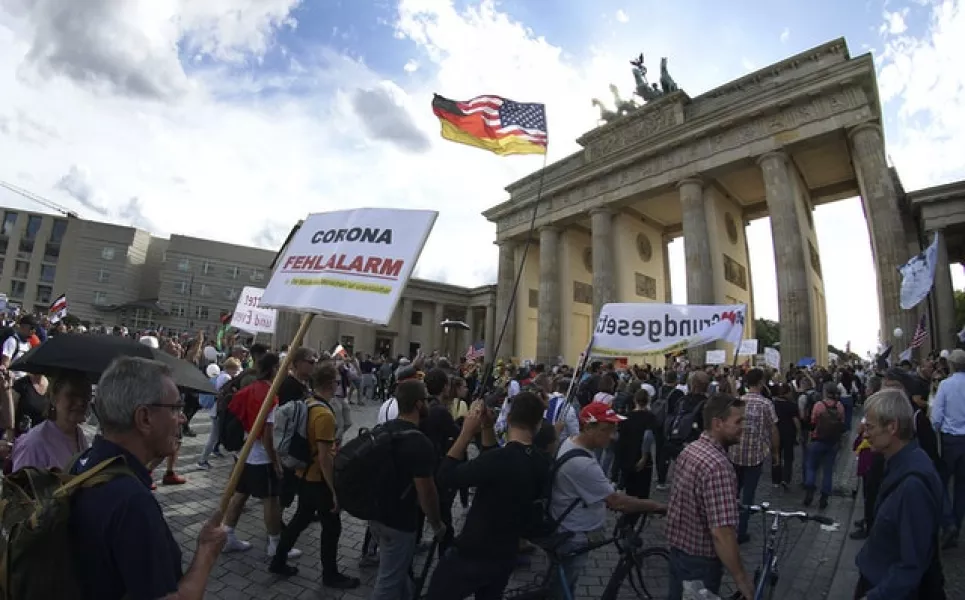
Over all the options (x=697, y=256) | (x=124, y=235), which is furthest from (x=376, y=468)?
(x=124, y=235)

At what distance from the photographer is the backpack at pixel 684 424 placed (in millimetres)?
6031

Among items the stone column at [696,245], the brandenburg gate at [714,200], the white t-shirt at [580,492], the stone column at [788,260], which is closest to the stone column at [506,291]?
the brandenburg gate at [714,200]

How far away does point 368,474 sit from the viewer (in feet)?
9.46

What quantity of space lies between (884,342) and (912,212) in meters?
8.60

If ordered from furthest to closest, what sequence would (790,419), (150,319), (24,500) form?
(150,319) < (790,419) < (24,500)

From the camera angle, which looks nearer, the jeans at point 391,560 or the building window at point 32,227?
the jeans at point 391,560

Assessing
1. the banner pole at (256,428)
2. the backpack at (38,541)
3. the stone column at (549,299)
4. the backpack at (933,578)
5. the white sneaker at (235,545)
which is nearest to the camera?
the backpack at (38,541)

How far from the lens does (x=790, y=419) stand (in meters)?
7.88

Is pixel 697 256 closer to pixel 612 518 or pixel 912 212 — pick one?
pixel 912 212

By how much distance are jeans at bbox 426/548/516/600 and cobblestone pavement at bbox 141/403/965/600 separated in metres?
0.70

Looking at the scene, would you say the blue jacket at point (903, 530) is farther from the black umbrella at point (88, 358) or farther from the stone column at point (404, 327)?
the stone column at point (404, 327)

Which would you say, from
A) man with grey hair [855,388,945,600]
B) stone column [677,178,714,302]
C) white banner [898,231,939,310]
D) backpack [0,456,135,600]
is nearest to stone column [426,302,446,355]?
stone column [677,178,714,302]

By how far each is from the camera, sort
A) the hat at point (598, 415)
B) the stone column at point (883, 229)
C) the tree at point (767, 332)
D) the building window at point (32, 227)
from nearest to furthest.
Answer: the hat at point (598, 415), the stone column at point (883, 229), the building window at point (32, 227), the tree at point (767, 332)

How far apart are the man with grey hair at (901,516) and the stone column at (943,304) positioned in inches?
875
